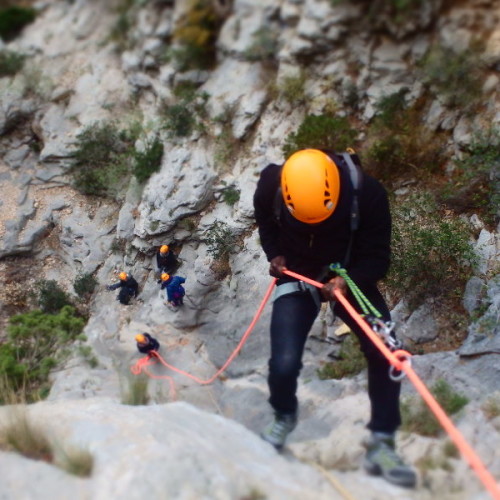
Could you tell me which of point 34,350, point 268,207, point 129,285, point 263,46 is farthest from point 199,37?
point 268,207

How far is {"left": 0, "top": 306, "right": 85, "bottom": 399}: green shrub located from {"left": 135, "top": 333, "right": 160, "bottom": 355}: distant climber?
700 millimetres

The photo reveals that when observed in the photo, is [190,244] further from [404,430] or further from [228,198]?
[404,430]

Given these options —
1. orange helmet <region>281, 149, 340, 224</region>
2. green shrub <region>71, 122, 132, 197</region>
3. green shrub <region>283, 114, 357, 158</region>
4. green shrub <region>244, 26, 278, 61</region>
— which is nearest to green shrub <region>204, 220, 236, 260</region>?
green shrub <region>283, 114, 357, 158</region>

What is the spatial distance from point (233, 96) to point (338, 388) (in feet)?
17.8

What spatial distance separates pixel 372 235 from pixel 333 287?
1.51ft

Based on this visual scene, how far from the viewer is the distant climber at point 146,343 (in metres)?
6.16

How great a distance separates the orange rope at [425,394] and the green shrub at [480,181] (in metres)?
3.46

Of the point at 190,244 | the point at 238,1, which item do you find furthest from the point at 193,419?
the point at 238,1

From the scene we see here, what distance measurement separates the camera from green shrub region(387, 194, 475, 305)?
5750mm

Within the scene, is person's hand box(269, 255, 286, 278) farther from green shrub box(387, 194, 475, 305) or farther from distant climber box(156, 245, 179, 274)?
distant climber box(156, 245, 179, 274)

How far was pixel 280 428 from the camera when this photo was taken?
144 inches

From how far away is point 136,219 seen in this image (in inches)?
316

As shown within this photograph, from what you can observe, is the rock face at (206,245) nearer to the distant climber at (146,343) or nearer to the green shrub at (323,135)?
the distant climber at (146,343)

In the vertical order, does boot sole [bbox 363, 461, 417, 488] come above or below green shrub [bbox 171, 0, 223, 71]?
below
